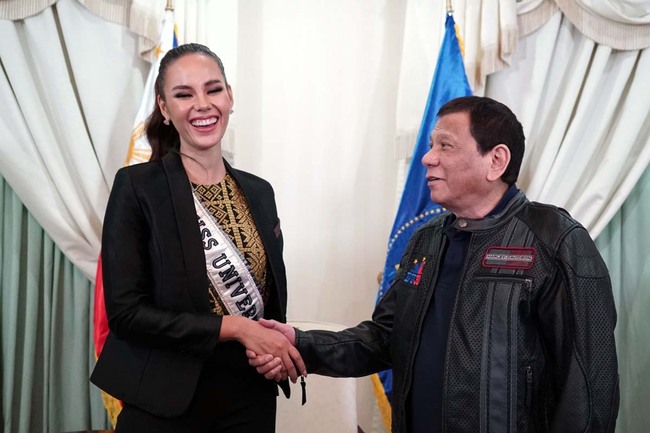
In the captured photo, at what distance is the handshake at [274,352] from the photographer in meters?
1.63

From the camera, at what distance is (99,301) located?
2.68 meters

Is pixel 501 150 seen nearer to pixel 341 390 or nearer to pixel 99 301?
pixel 341 390

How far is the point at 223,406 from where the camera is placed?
63.3 inches

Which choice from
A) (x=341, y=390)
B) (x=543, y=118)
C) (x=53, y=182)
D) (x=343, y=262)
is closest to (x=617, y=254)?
(x=543, y=118)

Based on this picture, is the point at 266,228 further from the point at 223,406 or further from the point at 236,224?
the point at 223,406

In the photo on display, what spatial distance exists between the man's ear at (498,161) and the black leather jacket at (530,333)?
0.31ft

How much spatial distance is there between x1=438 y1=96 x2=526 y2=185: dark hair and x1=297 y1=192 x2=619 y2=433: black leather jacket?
0.42ft

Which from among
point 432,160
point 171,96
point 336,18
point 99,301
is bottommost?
point 99,301

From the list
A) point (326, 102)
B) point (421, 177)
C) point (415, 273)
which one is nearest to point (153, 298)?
point (415, 273)

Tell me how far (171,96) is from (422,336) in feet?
3.08

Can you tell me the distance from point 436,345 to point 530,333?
0.76 feet

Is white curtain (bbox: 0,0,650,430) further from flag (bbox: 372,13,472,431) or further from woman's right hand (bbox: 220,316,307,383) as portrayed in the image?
woman's right hand (bbox: 220,316,307,383)

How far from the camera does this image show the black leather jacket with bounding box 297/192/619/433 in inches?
56.8

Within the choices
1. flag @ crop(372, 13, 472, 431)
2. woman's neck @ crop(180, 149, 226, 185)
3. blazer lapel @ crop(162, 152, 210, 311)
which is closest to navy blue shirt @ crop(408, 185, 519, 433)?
blazer lapel @ crop(162, 152, 210, 311)
